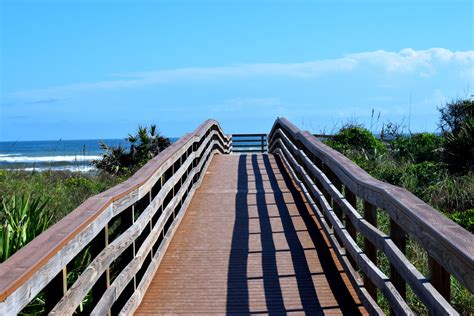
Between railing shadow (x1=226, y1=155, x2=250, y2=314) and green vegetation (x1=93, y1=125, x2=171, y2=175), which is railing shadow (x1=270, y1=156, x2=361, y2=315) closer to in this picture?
railing shadow (x1=226, y1=155, x2=250, y2=314)

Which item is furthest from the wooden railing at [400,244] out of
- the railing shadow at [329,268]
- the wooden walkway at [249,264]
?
the wooden walkway at [249,264]

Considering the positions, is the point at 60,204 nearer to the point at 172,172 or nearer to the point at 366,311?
the point at 172,172

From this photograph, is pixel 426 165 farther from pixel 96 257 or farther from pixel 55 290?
pixel 55 290

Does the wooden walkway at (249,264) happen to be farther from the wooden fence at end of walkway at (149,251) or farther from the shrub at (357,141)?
the shrub at (357,141)

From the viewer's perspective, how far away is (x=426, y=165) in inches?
524

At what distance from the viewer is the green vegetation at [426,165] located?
307 inches

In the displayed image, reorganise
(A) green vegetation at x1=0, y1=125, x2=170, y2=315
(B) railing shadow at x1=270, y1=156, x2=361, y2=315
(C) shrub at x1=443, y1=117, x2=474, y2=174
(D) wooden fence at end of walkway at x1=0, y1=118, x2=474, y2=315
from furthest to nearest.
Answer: (C) shrub at x1=443, y1=117, x2=474, y2=174
(A) green vegetation at x1=0, y1=125, x2=170, y2=315
(B) railing shadow at x1=270, y1=156, x2=361, y2=315
(D) wooden fence at end of walkway at x1=0, y1=118, x2=474, y2=315

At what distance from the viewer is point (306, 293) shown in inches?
220

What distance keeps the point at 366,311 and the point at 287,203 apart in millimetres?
4769

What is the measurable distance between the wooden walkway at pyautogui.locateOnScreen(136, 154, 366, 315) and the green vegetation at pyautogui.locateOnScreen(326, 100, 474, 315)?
0.83 m

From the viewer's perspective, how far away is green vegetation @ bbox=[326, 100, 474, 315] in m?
7.79

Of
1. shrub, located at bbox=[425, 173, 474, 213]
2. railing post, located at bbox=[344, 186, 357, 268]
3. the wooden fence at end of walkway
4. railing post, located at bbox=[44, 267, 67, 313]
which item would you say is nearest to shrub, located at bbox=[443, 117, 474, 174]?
shrub, located at bbox=[425, 173, 474, 213]

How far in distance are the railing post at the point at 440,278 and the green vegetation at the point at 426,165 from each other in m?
2.91

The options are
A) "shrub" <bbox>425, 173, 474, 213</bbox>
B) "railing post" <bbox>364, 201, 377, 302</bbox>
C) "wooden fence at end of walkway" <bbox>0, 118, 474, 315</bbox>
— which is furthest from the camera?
"shrub" <bbox>425, 173, 474, 213</bbox>
